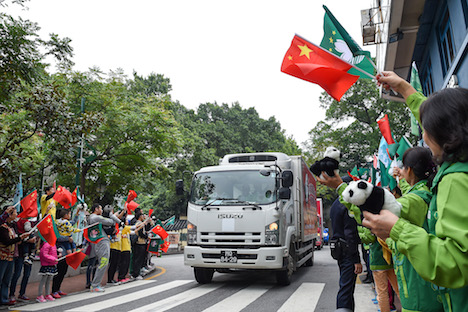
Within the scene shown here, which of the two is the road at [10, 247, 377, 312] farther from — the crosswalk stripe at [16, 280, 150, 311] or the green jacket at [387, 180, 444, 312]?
the green jacket at [387, 180, 444, 312]

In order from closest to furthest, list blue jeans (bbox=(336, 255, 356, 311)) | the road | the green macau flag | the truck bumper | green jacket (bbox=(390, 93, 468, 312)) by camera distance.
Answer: green jacket (bbox=(390, 93, 468, 312)), the green macau flag, blue jeans (bbox=(336, 255, 356, 311)), the road, the truck bumper

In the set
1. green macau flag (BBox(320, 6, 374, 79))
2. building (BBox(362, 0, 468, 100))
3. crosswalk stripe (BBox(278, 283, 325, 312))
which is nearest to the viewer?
green macau flag (BBox(320, 6, 374, 79))

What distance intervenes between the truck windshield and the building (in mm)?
4879

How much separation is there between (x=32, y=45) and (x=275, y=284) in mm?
7506

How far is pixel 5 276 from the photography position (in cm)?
677

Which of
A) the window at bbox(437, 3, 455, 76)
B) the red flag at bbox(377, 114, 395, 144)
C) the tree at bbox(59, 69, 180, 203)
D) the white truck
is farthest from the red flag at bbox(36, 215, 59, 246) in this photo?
the window at bbox(437, 3, 455, 76)

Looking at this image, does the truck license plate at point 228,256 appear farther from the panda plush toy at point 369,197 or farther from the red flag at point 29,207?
the panda plush toy at point 369,197

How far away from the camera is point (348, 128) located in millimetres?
33344

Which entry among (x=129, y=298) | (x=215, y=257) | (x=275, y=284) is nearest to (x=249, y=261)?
(x=215, y=257)

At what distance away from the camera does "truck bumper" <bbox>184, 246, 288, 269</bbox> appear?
7.80 meters

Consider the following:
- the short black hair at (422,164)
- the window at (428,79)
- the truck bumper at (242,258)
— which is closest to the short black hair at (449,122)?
the short black hair at (422,164)

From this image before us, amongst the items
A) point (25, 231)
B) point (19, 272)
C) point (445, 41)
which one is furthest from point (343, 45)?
point (445, 41)

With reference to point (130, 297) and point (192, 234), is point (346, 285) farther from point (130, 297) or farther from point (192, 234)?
point (130, 297)

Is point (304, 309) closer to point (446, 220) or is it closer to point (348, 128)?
point (446, 220)
